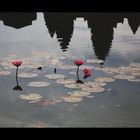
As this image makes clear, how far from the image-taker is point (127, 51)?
7898mm

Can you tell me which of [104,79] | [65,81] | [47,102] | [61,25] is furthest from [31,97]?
[61,25]

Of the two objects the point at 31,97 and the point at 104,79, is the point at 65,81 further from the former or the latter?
the point at 31,97

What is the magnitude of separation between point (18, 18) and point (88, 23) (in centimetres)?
215

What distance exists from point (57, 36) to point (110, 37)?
1.27m

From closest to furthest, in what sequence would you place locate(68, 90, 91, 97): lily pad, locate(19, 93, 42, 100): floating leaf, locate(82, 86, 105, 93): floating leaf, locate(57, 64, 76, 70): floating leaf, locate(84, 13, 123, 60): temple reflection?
1. locate(19, 93, 42, 100): floating leaf
2. locate(68, 90, 91, 97): lily pad
3. locate(82, 86, 105, 93): floating leaf
4. locate(57, 64, 76, 70): floating leaf
5. locate(84, 13, 123, 60): temple reflection

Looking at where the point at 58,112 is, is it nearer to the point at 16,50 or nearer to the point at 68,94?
the point at 68,94

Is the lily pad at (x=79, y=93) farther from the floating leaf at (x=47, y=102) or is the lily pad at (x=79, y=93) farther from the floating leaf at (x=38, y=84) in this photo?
the floating leaf at (x=38, y=84)

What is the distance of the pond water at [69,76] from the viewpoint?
483 centimetres

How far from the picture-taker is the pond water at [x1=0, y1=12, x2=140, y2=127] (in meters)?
4.83

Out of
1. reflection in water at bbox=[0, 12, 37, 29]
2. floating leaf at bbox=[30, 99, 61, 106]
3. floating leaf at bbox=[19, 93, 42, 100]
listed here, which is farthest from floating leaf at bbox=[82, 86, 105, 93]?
reflection in water at bbox=[0, 12, 37, 29]

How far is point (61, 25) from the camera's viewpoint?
35.0 feet

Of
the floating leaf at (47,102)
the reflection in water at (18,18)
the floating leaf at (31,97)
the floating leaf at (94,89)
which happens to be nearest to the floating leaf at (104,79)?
the floating leaf at (94,89)

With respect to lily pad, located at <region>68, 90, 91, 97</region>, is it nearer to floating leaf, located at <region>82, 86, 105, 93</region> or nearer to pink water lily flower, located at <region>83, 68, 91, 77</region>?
floating leaf, located at <region>82, 86, 105, 93</region>
